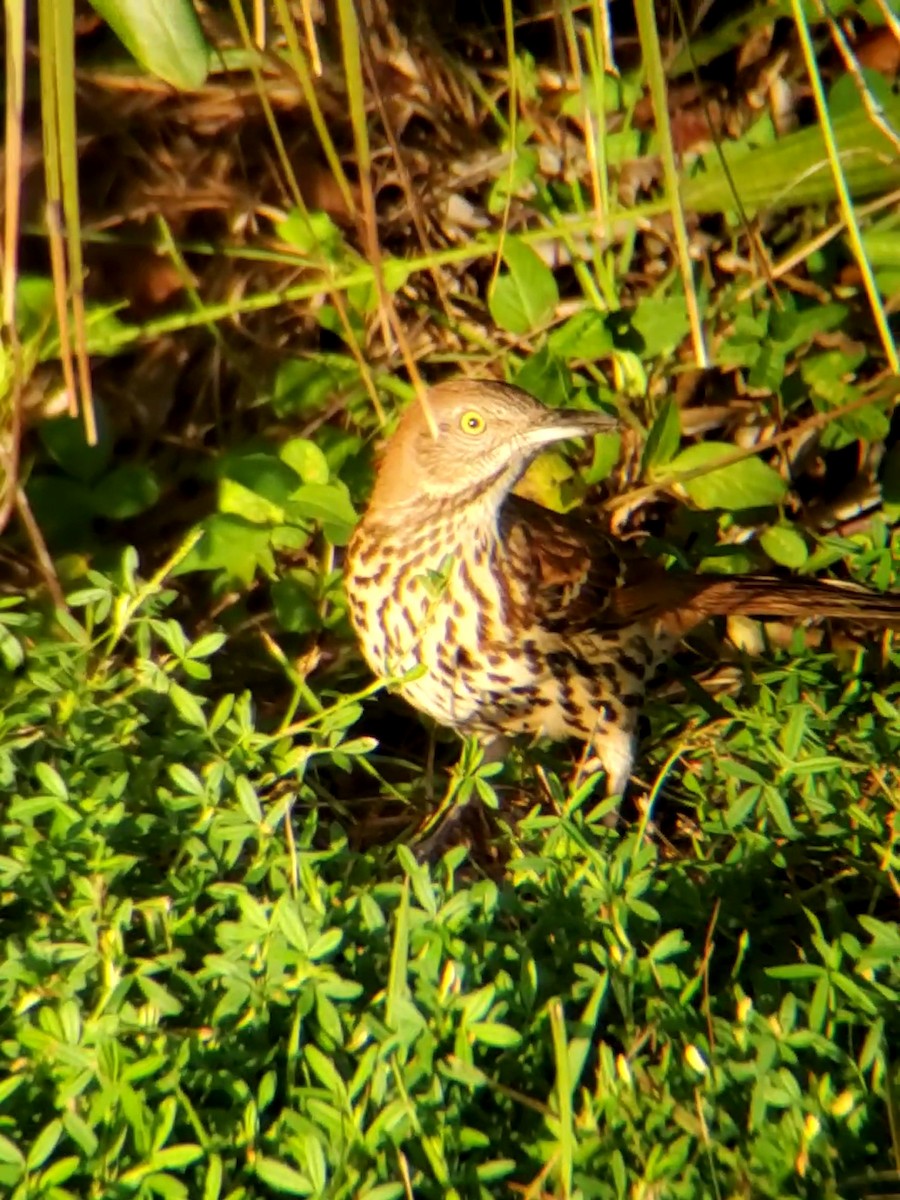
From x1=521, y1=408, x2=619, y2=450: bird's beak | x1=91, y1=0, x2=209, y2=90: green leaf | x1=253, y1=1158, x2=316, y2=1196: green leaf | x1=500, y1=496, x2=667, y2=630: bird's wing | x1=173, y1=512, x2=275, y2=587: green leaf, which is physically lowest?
x1=500, y1=496, x2=667, y2=630: bird's wing

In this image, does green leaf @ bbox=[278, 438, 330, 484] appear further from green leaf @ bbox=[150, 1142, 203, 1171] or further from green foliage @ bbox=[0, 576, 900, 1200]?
green leaf @ bbox=[150, 1142, 203, 1171]

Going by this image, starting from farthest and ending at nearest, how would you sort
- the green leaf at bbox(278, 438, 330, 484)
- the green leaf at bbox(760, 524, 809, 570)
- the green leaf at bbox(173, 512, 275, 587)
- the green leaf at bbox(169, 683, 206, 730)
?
the green leaf at bbox(760, 524, 809, 570), the green leaf at bbox(278, 438, 330, 484), the green leaf at bbox(173, 512, 275, 587), the green leaf at bbox(169, 683, 206, 730)

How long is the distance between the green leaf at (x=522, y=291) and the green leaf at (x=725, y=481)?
16.7 inches

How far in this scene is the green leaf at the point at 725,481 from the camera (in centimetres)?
374

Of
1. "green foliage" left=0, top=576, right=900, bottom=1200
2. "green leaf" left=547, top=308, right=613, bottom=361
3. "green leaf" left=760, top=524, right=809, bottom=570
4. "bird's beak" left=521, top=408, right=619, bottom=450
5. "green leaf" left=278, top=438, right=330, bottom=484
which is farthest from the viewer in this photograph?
"green leaf" left=760, top=524, right=809, bottom=570

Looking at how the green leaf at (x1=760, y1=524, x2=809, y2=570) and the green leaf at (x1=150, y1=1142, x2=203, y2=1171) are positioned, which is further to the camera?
the green leaf at (x1=760, y1=524, x2=809, y2=570)

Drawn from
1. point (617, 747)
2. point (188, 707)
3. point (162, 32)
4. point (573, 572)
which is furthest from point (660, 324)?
point (162, 32)

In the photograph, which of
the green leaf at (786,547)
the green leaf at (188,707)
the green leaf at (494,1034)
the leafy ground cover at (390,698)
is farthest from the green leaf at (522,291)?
the green leaf at (494,1034)

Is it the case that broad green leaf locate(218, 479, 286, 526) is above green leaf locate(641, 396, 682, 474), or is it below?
above

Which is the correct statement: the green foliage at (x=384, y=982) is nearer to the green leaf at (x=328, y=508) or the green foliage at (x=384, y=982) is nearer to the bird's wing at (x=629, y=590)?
the bird's wing at (x=629, y=590)

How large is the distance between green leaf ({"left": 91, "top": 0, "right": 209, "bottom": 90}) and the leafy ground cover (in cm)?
1

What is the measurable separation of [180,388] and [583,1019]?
216 centimetres

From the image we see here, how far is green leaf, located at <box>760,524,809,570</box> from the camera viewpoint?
3797 mm

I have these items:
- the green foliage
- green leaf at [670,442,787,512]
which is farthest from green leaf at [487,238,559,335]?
the green foliage
